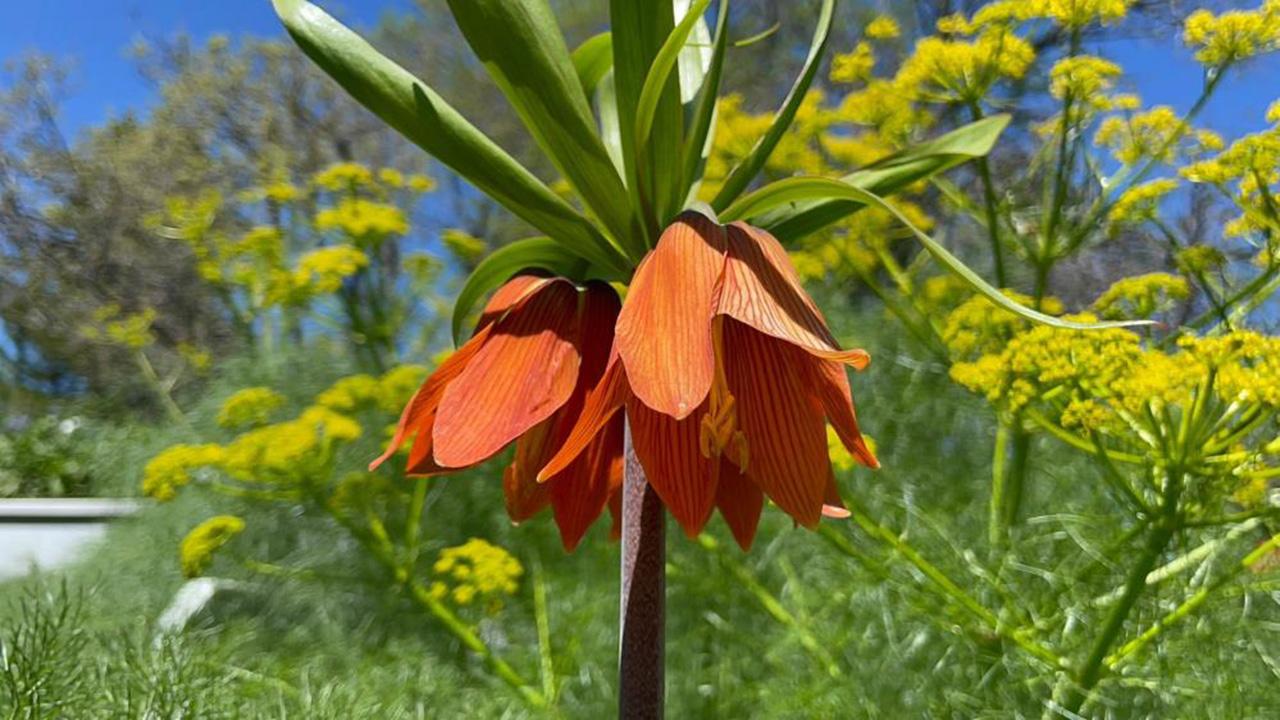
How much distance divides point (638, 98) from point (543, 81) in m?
0.04

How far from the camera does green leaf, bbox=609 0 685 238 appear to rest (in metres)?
0.35

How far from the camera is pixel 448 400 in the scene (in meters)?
0.35

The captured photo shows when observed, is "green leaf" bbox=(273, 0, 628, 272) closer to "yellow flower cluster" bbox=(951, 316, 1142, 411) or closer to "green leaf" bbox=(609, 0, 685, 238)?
"green leaf" bbox=(609, 0, 685, 238)

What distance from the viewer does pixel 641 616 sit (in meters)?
0.32

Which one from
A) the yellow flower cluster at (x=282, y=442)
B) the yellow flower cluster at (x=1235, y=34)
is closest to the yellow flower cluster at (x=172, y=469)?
the yellow flower cluster at (x=282, y=442)

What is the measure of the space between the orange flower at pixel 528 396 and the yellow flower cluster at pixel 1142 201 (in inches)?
31.4

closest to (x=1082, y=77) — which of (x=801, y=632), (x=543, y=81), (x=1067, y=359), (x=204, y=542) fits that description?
(x=1067, y=359)

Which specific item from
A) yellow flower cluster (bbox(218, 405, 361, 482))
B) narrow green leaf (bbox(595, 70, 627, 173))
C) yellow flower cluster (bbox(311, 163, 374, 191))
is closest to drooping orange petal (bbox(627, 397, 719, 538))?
narrow green leaf (bbox(595, 70, 627, 173))

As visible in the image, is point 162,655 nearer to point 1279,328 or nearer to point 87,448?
point 1279,328

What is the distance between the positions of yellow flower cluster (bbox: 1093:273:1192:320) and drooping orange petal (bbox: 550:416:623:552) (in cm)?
71

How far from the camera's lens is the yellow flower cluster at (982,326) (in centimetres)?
97

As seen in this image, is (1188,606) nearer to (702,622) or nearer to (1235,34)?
(1235,34)

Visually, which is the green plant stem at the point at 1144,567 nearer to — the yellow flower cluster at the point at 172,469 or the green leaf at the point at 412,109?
the green leaf at the point at 412,109

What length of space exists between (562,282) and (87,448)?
4705 millimetres
